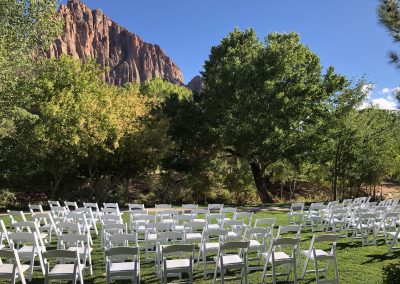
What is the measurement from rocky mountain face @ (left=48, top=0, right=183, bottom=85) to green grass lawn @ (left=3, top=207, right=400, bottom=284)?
153 meters

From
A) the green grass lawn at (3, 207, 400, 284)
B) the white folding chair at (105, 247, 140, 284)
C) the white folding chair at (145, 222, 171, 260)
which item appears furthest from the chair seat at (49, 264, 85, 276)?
the white folding chair at (145, 222, 171, 260)

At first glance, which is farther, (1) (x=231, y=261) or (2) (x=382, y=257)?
(2) (x=382, y=257)

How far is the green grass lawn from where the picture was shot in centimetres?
695

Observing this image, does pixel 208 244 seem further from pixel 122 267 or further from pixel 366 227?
pixel 366 227

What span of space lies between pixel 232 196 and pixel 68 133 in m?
13.4

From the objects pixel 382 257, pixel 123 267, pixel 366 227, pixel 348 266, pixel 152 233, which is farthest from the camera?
pixel 366 227

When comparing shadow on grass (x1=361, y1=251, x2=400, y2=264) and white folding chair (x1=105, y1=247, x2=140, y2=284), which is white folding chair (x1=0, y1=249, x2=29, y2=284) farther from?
shadow on grass (x1=361, y1=251, x2=400, y2=264)

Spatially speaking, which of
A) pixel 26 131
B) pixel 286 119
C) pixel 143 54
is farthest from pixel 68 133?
pixel 143 54

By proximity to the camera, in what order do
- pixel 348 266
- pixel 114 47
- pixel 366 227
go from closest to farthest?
pixel 348 266
pixel 366 227
pixel 114 47

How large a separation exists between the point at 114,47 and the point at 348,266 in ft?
588

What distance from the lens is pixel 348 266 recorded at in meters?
7.83

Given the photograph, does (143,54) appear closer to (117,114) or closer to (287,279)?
(117,114)

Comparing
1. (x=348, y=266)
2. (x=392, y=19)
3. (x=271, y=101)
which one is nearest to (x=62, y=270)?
(x=348, y=266)

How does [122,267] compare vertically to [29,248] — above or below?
below
